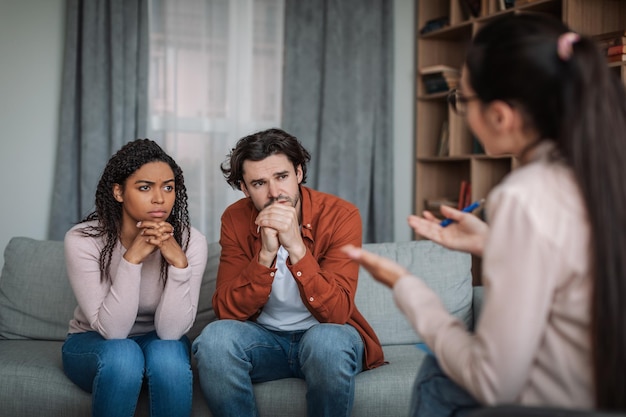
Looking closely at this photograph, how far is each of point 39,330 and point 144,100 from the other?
1.57m

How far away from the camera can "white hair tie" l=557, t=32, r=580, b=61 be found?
3.13 ft

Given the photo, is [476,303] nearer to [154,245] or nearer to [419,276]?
[419,276]

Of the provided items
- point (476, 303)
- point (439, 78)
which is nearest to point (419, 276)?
point (476, 303)

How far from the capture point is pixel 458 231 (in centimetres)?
136

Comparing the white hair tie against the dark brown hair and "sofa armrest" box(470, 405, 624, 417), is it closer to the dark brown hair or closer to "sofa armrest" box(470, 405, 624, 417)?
"sofa armrest" box(470, 405, 624, 417)

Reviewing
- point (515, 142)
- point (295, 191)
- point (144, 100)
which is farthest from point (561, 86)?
point (144, 100)

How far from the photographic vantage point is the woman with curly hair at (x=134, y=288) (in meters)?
1.86

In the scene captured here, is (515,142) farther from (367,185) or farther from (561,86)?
(367,185)

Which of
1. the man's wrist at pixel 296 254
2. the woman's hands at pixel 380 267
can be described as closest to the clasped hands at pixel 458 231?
the woman's hands at pixel 380 267

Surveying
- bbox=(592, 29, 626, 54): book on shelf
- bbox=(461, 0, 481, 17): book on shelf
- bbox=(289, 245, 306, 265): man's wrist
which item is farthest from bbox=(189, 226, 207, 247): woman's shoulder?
bbox=(461, 0, 481, 17): book on shelf

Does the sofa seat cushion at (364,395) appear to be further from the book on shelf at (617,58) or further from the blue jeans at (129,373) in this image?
the book on shelf at (617,58)

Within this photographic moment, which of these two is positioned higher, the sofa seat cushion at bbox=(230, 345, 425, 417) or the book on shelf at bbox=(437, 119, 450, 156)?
the book on shelf at bbox=(437, 119, 450, 156)

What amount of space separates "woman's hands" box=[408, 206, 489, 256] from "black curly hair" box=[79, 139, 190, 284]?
952 mm

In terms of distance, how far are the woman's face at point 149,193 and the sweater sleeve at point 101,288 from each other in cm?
15
